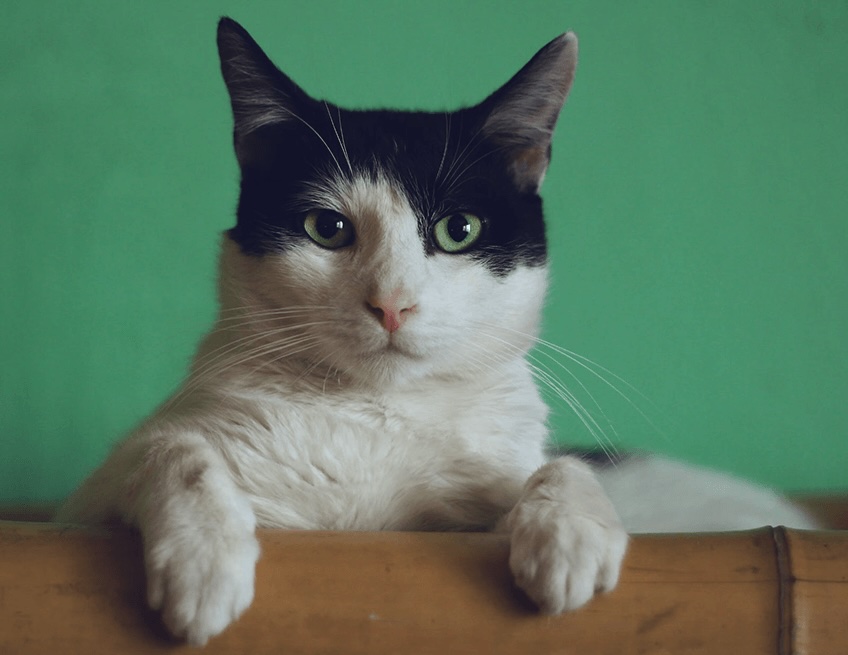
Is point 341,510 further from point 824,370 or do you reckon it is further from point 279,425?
point 824,370

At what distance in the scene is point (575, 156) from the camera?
6.72ft

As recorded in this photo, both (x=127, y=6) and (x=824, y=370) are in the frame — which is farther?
(x=824, y=370)

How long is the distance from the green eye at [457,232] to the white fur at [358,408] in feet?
0.11

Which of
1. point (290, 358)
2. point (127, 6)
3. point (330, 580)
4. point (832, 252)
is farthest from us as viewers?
point (832, 252)

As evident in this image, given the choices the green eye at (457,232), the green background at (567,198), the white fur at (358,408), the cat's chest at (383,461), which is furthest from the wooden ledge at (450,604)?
the green background at (567,198)

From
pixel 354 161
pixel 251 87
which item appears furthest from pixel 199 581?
pixel 251 87

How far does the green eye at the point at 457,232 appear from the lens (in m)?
1.19

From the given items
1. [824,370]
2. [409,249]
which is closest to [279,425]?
[409,249]

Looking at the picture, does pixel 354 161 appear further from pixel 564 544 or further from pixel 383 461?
pixel 564 544

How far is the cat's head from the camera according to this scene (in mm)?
1105

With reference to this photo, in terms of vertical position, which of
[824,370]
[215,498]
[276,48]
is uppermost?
[276,48]

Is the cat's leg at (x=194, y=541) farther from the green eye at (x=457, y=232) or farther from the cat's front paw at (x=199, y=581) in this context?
the green eye at (x=457, y=232)

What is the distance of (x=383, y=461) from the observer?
1.12 metres

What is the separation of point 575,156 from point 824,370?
2.62 feet
